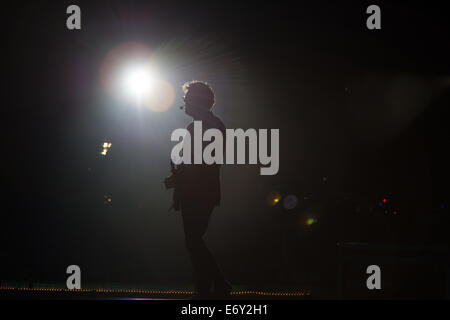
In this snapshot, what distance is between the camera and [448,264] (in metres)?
3.35

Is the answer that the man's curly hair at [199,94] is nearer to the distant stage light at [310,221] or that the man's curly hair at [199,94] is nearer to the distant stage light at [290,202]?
the distant stage light at [310,221]

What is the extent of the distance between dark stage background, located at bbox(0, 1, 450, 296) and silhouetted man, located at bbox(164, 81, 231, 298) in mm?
2931

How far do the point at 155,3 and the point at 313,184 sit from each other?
4.24 meters

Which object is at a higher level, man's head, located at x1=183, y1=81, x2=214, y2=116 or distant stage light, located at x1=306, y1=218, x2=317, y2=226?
man's head, located at x1=183, y1=81, x2=214, y2=116

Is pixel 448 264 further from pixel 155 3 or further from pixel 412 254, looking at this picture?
pixel 155 3

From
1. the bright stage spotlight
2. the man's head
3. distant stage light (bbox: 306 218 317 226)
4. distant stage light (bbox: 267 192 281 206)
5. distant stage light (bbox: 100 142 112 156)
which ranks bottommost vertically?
distant stage light (bbox: 306 218 317 226)

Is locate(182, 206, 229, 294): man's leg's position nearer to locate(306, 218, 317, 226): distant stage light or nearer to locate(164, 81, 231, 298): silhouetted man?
locate(164, 81, 231, 298): silhouetted man

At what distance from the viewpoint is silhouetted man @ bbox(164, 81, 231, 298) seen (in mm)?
3154

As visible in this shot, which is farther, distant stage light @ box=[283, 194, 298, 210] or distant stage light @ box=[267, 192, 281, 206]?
distant stage light @ box=[267, 192, 281, 206]

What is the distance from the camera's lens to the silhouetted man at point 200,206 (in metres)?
3.15

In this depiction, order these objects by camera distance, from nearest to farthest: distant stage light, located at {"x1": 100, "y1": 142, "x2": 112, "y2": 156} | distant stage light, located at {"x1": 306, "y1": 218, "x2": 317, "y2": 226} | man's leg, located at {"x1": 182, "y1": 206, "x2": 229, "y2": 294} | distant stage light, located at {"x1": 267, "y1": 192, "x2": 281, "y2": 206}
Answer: man's leg, located at {"x1": 182, "y1": 206, "x2": 229, "y2": 294}, distant stage light, located at {"x1": 306, "y1": 218, "x2": 317, "y2": 226}, distant stage light, located at {"x1": 267, "y1": 192, "x2": 281, "y2": 206}, distant stage light, located at {"x1": 100, "y1": 142, "x2": 112, "y2": 156}

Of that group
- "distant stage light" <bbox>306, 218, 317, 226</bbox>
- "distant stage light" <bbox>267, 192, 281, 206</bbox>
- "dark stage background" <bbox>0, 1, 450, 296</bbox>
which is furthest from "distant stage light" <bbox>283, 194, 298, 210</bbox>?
"distant stage light" <bbox>306, 218, 317, 226</bbox>
